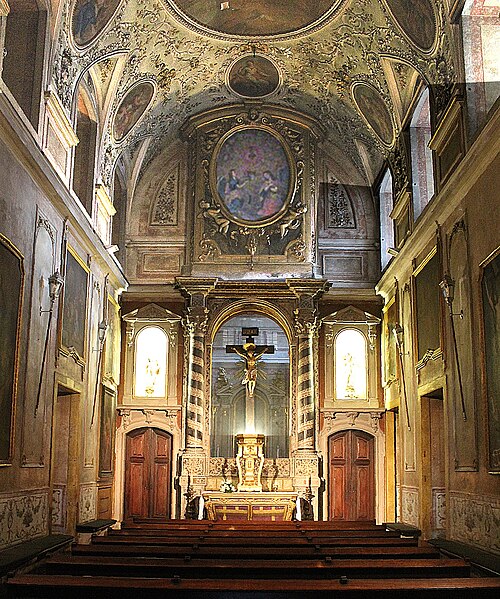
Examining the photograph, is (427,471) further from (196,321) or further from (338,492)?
(196,321)

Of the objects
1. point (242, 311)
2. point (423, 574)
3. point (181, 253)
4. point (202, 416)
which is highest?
point (181, 253)

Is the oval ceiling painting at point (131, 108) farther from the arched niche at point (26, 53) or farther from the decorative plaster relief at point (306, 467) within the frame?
the decorative plaster relief at point (306, 467)

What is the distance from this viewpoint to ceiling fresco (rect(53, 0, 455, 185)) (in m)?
14.1

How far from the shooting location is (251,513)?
18.2m

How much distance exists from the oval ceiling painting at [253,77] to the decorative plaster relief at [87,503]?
9828 millimetres

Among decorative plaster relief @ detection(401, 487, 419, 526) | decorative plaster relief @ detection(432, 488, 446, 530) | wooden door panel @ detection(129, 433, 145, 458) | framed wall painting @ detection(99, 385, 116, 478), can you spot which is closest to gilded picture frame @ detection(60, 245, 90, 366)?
framed wall painting @ detection(99, 385, 116, 478)

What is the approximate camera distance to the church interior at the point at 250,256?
461 inches

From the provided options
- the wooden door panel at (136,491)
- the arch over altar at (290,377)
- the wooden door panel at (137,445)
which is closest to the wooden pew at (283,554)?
the arch over altar at (290,377)

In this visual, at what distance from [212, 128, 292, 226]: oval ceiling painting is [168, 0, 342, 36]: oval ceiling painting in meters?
4.02

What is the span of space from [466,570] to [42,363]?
707cm

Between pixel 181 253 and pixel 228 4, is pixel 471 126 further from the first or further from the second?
pixel 181 253

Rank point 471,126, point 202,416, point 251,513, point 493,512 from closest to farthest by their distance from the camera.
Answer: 1. point 493,512
2. point 471,126
3. point 251,513
4. point 202,416

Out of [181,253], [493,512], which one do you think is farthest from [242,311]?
[493,512]

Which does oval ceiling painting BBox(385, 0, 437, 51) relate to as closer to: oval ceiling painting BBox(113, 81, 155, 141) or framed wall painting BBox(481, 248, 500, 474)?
framed wall painting BBox(481, 248, 500, 474)
